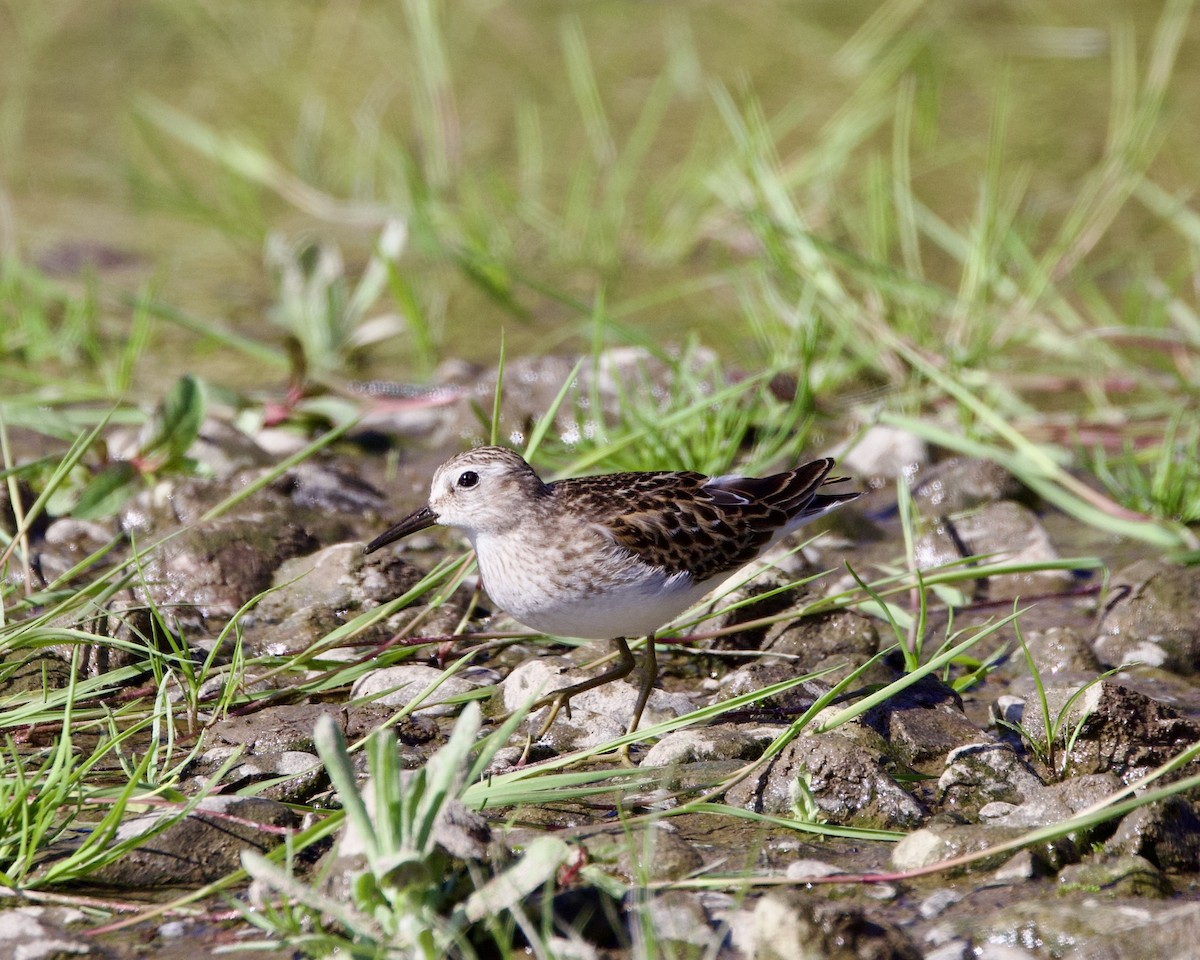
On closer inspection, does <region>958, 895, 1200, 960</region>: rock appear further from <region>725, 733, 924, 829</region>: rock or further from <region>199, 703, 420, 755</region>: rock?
<region>199, 703, 420, 755</region>: rock

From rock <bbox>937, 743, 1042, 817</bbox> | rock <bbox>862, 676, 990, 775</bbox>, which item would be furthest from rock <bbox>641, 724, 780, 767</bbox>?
rock <bbox>937, 743, 1042, 817</bbox>

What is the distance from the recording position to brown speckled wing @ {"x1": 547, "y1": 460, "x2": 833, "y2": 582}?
4645mm

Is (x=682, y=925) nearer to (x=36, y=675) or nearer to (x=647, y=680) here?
(x=647, y=680)

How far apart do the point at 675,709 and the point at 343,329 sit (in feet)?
11.6

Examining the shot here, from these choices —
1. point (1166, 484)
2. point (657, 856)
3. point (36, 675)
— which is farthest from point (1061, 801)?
point (36, 675)

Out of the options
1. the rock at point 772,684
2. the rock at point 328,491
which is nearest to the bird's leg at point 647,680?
the rock at point 772,684

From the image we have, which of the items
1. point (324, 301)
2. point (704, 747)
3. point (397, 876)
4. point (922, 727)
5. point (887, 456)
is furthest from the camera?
point (324, 301)

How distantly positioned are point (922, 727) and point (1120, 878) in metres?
0.94

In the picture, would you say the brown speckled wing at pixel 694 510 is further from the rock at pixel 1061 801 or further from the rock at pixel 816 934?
the rock at pixel 816 934

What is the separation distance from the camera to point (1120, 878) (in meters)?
3.49

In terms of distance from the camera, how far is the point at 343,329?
7488 millimetres

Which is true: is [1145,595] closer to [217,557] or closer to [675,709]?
[675,709]

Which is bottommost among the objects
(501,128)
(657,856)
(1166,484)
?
(1166,484)

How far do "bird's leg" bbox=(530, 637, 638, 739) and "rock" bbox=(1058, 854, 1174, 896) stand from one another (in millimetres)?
1407
